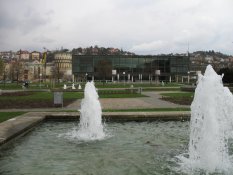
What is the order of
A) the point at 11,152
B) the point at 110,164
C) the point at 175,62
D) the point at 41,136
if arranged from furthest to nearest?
the point at 175,62 → the point at 41,136 → the point at 11,152 → the point at 110,164

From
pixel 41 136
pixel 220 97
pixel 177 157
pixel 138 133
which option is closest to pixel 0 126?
pixel 41 136

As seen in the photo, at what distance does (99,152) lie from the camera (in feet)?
41.9

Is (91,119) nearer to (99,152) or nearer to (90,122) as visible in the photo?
(90,122)

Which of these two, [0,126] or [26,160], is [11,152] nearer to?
[26,160]

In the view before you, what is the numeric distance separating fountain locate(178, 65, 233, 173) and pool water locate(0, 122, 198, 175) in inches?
29.0

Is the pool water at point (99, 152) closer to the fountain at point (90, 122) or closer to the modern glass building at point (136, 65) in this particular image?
the fountain at point (90, 122)

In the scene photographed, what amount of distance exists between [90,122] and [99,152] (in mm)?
3506

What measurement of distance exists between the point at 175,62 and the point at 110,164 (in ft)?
472

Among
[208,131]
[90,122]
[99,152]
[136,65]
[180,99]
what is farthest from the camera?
[136,65]

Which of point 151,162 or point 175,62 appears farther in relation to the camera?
point 175,62

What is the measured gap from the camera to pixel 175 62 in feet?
500

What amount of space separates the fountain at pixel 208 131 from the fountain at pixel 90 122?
530cm

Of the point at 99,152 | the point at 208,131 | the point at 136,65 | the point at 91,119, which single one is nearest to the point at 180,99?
the point at 91,119

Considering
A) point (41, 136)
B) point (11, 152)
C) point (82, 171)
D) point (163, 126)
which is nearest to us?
point (82, 171)
